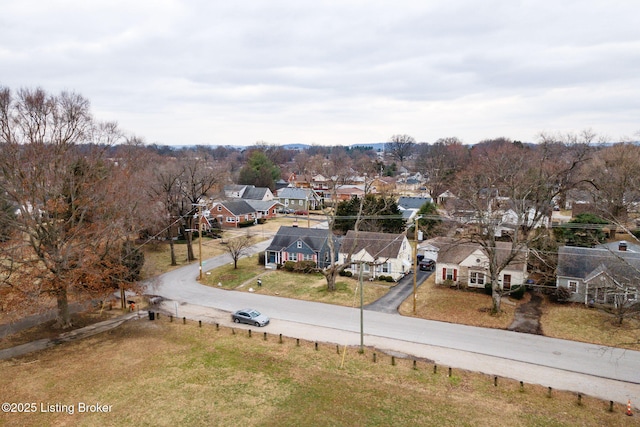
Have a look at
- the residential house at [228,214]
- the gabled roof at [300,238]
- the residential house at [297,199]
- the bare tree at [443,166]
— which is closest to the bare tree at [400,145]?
the bare tree at [443,166]

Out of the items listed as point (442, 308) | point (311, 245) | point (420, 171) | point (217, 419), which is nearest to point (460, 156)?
point (420, 171)

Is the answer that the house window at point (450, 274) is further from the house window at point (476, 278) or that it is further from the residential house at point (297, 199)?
the residential house at point (297, 199)

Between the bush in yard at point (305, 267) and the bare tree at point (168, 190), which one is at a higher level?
the bare tree at point (168, 190)

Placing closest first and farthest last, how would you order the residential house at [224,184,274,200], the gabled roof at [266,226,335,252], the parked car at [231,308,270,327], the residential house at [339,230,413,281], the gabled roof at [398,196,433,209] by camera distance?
the parked car at [231,308,270,327] → the residential house at [339,230,413,281] → the gabled roof at [266,226,335,252] → the gabled roof at [398,196,433,209] → the residential house at [224,184,274,200]

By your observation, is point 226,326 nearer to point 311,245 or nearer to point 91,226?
point 91,226

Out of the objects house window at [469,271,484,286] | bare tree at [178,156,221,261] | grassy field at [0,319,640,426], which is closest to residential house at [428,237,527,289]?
house window at [469,271,484,286]

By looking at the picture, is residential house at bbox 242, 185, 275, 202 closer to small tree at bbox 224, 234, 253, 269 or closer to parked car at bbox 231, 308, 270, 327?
small tree at bbox 224, 234, 253, 269

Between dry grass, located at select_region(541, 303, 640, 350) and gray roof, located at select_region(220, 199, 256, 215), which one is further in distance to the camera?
gray roof, located at select_region(220, 199, 256, 215)
